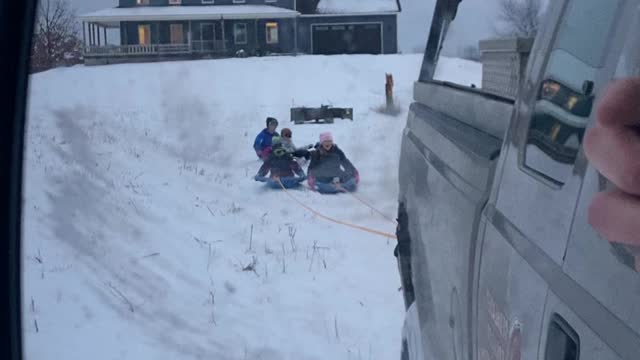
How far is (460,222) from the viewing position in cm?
273

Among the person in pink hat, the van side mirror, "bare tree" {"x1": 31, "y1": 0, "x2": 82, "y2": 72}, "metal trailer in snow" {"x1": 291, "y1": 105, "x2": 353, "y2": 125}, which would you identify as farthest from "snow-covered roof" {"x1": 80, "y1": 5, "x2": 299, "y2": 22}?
the van side mirror

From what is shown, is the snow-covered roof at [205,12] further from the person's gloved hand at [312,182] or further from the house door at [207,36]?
the person's gloved hand at [312,182]

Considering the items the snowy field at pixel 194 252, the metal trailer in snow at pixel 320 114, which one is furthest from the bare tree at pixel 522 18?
the metal trailer in snow at pixel 320 114

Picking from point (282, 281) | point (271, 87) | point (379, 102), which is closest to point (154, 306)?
point (282, 281)

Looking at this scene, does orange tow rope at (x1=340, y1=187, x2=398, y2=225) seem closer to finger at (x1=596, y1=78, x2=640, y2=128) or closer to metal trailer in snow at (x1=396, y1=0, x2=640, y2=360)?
metal trailer in snow at (x1=396, y1=0, x2=640, y2=360)

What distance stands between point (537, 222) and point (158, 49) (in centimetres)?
2924

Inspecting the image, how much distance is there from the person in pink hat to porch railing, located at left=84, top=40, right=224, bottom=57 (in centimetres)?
854

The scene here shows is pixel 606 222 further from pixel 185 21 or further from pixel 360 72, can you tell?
pixel 360 72

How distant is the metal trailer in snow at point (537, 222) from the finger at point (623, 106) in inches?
7.5

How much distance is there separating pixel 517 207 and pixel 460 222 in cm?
61

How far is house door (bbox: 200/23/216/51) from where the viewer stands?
101ft

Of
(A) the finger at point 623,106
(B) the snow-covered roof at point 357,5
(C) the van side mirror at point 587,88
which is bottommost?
(B) the snow-covered roof at point 357,5

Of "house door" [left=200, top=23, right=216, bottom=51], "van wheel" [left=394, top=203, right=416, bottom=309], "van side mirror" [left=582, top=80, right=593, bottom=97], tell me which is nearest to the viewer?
"van side mirror" [left=582, top=80, right=593, bottom=97]

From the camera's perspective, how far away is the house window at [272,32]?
111 ft
